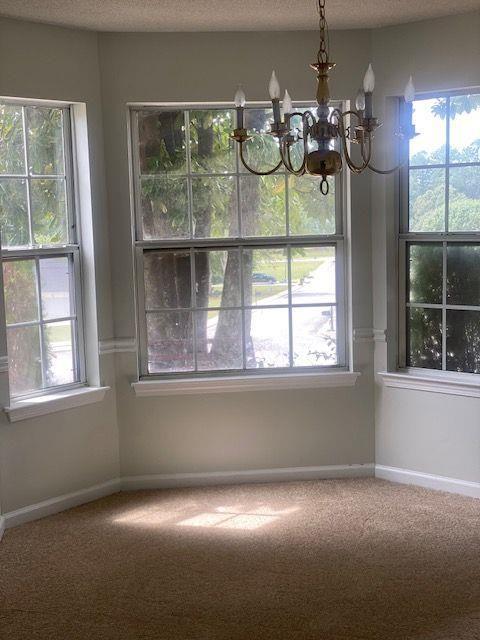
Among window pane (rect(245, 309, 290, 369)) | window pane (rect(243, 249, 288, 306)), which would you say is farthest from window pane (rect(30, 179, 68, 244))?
window pane (rect(245, 309, 290, 369))

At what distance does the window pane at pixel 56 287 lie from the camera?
15.3 ft

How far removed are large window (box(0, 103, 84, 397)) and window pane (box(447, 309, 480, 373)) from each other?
2145mm

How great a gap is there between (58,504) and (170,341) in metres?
1.13

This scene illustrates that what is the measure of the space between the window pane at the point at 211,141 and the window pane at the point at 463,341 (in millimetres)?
1580

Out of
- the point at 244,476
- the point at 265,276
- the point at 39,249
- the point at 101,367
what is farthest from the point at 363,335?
the point at 39,249

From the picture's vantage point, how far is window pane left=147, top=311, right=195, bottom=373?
496 centimetres

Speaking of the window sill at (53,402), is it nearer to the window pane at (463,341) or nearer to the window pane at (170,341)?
the window pane at (170,341)

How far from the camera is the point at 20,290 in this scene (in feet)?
14.8

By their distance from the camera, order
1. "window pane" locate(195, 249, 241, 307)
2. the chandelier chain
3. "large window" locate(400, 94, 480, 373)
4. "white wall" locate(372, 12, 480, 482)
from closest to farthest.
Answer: the chandelier chain
"white wall" locate(372, 12, 480, 482)
"large window" locate(400, 94, 480, 373)
"window pane" locate(195, 249, 241, 307)

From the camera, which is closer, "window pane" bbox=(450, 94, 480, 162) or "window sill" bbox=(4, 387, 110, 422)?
"window sill" bbox=(4, 387, 110, 422)

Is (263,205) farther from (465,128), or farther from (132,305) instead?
(465,128)

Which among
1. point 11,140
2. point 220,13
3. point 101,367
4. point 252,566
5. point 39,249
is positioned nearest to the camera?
point 252,566

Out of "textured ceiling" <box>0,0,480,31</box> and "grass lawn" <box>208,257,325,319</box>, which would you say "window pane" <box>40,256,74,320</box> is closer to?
"grass lawn" <box>208,257,325,319</box>

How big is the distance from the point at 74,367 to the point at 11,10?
1954 millimetres
